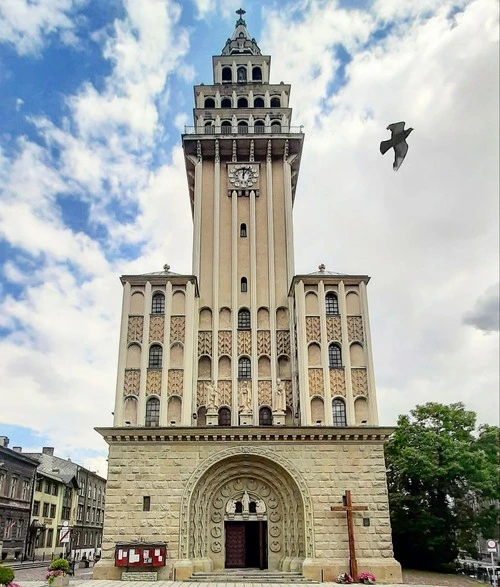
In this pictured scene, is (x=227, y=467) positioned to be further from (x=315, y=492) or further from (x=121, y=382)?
(x=121, y=382)

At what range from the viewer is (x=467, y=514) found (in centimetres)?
3142

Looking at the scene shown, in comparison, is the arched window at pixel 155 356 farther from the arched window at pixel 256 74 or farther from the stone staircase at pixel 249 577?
the arched window at pixel 256 74

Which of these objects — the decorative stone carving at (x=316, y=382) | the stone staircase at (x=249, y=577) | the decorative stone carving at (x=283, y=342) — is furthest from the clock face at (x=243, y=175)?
the stone staircase at (x=249, y=577)

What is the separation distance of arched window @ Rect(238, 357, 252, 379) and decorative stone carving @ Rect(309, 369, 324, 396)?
12.2 feet

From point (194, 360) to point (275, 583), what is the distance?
11678 millimetres

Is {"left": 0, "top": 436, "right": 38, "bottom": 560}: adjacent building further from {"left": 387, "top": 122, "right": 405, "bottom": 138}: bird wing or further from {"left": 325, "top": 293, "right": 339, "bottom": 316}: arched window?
{"left": 387, "top": 122, "right": 405, "bottom": 138}: bird wing

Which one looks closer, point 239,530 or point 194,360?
point 239,530

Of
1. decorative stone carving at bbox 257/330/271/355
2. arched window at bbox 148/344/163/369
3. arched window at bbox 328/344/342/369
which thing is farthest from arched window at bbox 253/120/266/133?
arched window at bbox 148/344/163/369

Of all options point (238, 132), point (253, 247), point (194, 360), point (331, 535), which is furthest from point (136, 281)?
point (331, 535)

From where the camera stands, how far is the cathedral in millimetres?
24328

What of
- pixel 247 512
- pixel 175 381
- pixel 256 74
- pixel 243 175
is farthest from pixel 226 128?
pixel 247 512

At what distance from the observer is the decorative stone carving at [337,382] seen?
2733cm

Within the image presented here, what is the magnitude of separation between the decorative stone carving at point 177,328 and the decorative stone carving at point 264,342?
175 inches

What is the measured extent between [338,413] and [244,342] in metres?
6.73
